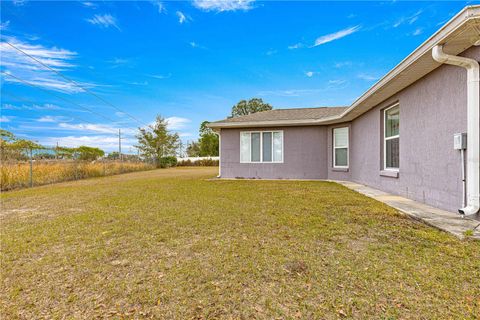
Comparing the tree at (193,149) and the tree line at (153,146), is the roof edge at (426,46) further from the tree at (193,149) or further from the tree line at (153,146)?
the tree at (193,149)

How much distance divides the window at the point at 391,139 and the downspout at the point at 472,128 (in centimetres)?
240

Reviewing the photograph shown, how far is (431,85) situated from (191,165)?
24812mm

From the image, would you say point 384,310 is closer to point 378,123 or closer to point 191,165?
point 378,123

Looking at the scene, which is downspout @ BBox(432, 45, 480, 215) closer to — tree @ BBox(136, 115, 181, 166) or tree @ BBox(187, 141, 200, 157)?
tree @ BBox(136, 115, 181, 166)

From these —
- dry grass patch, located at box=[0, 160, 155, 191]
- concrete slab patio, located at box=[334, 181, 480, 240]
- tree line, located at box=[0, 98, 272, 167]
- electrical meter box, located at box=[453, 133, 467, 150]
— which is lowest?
concrete slab patio, located at box=[334, 181, 480, 240]

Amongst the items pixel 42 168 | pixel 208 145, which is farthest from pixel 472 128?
pixel 208 145

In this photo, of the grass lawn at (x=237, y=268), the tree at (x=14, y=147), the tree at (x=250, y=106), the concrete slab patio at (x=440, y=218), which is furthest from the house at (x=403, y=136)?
the tree at (x=250, y=106)

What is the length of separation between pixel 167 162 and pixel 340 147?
19536 millimetres

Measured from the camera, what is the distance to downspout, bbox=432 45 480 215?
3.24m

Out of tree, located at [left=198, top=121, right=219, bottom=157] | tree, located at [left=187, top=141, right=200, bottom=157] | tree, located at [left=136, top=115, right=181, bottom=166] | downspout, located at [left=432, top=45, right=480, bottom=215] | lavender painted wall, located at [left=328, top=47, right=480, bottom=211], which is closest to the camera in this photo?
downspout, located at [left=432, top=45, right=480, bottom=215]

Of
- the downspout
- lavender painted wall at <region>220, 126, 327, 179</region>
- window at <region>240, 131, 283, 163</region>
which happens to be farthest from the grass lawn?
window at <region>240, 131, 283, 163</region>

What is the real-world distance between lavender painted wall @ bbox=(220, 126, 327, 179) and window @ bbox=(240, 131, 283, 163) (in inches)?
7.1

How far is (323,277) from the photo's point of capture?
6.31 ft

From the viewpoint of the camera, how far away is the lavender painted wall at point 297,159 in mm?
9500
